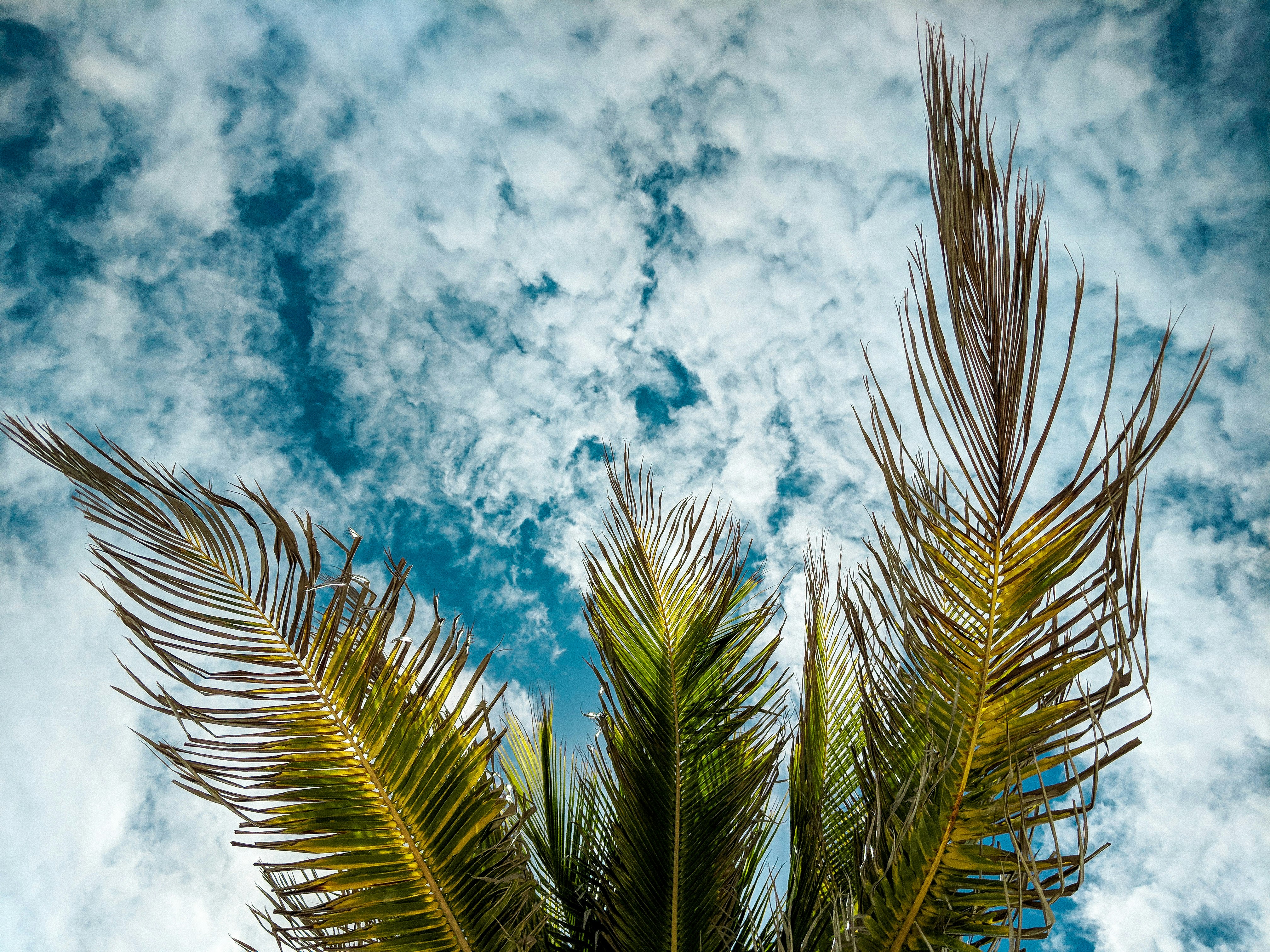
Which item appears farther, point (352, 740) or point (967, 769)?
point (352, 740)

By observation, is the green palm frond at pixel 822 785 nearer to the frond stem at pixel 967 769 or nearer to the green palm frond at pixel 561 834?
the frond stem at pixel 967 769

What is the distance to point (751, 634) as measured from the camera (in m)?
2.70

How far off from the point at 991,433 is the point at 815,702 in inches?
76.1

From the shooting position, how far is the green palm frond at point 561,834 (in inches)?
100

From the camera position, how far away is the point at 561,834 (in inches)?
117

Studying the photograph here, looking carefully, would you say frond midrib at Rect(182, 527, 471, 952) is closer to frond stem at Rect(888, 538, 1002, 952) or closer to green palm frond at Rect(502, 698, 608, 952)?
green palm frond at Rect(502, 698, 608, 952)

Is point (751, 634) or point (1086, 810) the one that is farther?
point (751, 634)

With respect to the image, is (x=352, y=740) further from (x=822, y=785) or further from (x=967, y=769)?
(x=822, y=785)

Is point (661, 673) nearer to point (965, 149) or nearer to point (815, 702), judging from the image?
point (815, 702)

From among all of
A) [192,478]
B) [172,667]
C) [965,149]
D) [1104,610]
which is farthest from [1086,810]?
[192,478]

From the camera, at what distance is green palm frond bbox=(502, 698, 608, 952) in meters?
2.55

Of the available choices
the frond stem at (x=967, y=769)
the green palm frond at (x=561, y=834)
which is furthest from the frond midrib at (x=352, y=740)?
the frond stem at (x=967, y=769)

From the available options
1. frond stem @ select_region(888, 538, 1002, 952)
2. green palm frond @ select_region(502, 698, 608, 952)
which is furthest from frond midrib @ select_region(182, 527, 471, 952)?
frond stem @ select_region(888, 538, 1002, 952)

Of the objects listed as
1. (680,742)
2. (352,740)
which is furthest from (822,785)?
(352,740)
